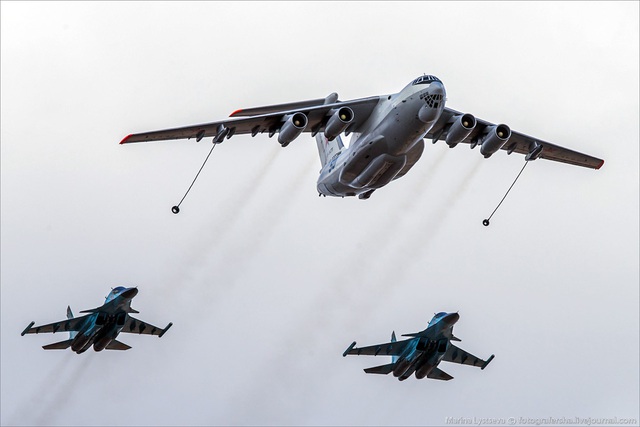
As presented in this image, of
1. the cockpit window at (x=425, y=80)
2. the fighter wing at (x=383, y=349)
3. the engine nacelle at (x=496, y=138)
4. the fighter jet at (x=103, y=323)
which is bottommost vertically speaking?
the fighter jet at (x=103, y=323)

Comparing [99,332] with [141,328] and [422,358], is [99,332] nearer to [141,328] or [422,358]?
[141,328]

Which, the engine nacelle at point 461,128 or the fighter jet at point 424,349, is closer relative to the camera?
the engine nacelle at point 461,128

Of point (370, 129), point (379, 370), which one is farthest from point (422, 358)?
point (370, 129)

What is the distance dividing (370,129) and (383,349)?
11880 mm

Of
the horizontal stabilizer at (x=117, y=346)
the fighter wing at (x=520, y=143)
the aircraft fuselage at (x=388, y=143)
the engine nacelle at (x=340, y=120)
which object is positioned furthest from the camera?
the horizontal stabilizer at (x=117, y=346)

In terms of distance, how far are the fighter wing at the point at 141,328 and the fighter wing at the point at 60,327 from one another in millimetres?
2045

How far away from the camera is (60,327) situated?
4800 cm

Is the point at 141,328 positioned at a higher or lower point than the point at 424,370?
lower

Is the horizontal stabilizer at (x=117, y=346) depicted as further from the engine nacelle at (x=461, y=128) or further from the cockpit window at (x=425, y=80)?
the cockpit window at (x=425, y=80)

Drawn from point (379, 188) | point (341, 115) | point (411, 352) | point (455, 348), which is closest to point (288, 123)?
point (341, 115)

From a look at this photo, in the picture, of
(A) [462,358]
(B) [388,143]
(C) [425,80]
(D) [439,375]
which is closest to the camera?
(C) [425,80]

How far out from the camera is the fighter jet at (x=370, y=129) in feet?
127

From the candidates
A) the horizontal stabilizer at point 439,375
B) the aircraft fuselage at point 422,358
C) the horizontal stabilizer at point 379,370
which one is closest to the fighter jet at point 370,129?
the aircraft fuselage at point 422,358

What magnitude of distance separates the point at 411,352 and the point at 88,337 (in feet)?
38.7
